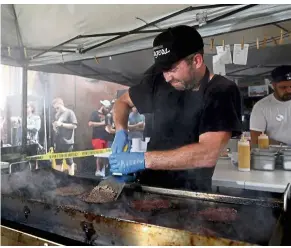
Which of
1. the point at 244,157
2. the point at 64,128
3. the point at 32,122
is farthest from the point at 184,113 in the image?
the point at 32,122

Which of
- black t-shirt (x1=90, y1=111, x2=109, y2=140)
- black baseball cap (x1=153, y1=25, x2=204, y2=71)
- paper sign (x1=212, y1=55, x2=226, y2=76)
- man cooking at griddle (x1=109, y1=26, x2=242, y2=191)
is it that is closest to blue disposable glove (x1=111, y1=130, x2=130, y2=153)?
man cooking at griddle (x1=109, y1=26, x2=242, y2=191)

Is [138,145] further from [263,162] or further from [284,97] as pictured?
[284,97]

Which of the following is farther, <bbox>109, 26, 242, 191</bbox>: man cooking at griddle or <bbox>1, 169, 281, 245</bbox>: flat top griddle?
<bbox>109, 26, 242, 191</bbox>: man cooking at griddle

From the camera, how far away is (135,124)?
1.61 meters

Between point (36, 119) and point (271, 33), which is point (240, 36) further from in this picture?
point (36, 119)

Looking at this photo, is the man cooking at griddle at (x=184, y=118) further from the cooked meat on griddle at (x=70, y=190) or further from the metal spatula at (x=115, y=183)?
the cooked meat on griddle at (x=70, y=190)

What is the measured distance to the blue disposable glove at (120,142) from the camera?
154cm

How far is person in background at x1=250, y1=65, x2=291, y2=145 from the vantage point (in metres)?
1.36

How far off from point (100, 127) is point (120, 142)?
0.68ft

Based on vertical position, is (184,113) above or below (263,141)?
above

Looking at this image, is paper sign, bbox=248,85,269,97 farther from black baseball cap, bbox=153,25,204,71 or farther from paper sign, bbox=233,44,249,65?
black baseball cap, bbox=153,25,204,71

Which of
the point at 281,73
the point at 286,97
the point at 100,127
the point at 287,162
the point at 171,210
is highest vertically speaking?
the point at 281,73

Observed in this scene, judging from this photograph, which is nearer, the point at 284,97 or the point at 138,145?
the point at 284,97

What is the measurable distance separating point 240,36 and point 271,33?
149mm
